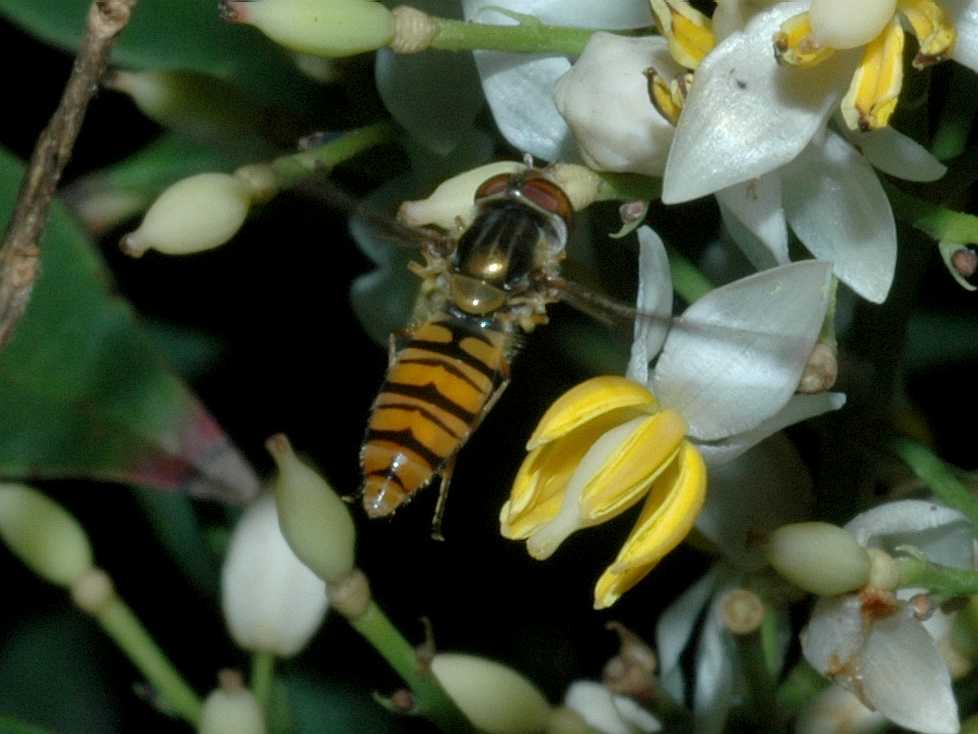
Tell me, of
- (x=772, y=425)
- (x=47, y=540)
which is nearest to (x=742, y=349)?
(x=772, y=425)

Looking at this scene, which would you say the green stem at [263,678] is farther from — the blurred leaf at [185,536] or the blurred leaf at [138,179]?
the blurred leaf at [138,179]

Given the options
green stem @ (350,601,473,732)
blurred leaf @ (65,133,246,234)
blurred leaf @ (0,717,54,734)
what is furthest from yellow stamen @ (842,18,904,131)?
blurred leaf @ (0,717,54,734)

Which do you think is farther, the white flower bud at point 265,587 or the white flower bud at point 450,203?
the white flower bud at point 265,587

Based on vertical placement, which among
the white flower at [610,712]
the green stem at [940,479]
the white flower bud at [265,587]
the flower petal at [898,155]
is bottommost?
the white flower at [610,712]

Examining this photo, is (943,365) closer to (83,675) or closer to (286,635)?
(286,635)

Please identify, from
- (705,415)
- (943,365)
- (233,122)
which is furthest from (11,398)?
(943,365)

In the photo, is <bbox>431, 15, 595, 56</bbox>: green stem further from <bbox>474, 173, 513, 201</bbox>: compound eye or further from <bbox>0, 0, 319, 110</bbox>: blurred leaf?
<bbox>0, 0, 319, 110</bbox>: blurred leaf

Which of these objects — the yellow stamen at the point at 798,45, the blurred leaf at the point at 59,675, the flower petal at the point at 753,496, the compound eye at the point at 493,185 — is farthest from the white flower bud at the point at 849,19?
the blurred leaf at the point at 59,675

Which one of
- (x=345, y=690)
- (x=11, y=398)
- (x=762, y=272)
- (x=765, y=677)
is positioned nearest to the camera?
(x=762, y=272)
